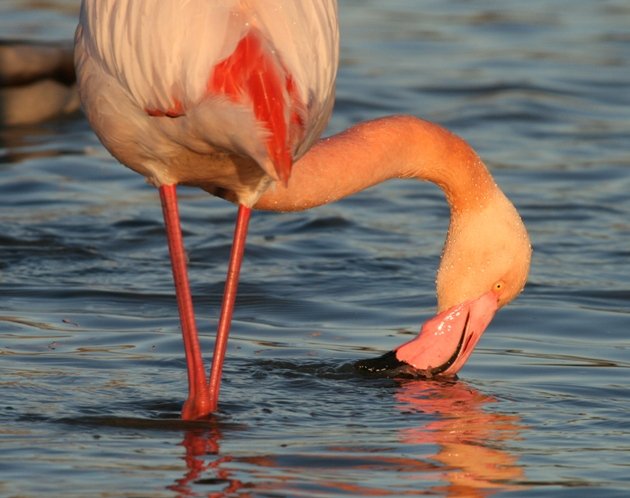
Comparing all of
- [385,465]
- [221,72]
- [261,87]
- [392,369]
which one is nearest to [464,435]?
[385,465]

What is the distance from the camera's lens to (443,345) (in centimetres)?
759

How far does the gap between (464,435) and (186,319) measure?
1.23 m

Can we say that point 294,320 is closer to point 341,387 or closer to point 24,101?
point 341,387

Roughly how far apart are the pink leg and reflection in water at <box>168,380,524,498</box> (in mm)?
149

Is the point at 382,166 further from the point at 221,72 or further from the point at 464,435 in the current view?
the point at 221,72

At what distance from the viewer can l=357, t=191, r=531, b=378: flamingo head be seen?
752cm

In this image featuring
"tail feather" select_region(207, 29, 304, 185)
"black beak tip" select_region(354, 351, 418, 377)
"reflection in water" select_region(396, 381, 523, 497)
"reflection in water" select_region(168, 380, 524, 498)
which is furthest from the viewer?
"black beak tip" select_region(354, 351, 418, 377)

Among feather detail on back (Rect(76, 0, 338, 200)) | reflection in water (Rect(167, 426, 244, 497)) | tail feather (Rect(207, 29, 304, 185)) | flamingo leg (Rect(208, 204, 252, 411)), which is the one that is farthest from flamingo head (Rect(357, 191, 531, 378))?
tail feather (Rect(207, 29, 304, 185))

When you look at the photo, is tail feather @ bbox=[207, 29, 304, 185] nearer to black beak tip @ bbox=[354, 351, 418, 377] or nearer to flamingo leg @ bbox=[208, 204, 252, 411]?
flamingo leg @ bbox=[208, 204, 252, 411]

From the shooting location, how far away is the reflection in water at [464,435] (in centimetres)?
589

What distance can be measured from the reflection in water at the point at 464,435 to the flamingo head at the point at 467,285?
0.13 m

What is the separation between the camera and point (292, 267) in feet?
32.1

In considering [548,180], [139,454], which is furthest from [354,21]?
[139,454]

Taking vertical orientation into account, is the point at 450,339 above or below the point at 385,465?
above
